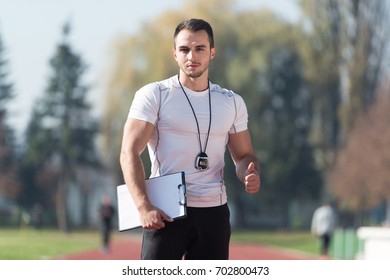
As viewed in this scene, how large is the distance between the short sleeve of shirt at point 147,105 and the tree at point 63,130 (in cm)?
5355

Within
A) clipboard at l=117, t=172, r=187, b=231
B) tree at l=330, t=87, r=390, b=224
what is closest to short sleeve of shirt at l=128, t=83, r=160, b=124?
clipboard at l=117, t=172, r=187, b=231

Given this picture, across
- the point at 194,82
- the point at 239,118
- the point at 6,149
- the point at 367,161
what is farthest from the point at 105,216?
the point at 6,149

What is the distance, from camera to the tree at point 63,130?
58.0 m

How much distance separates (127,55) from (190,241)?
145 feet

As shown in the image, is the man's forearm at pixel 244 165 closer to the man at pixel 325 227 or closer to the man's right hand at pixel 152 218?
the man's right hand at pixel 152 218

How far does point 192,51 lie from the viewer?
4262mm

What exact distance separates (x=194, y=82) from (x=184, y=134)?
22 centimetres

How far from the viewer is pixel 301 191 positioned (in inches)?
2282

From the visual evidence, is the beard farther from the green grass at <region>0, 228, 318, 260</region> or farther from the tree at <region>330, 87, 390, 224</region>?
the tree at <region>330, 87, 390, 224</region>

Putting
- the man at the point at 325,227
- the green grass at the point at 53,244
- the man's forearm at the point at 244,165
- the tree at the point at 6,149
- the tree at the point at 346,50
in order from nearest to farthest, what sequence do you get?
1. the man's forearm at the point at 244,165
2. the green grass at the point at 53,244
3. the man at the point at 325,227
4. the tree at the point at 346,50
5. the tree at the point at 6,149

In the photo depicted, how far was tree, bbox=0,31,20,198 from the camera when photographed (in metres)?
56.8

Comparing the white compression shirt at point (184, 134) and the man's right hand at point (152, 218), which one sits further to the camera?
the white compression shirt at point (184, 134)

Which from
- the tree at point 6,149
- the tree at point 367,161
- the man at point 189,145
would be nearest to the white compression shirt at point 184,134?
the man at point 189,145
